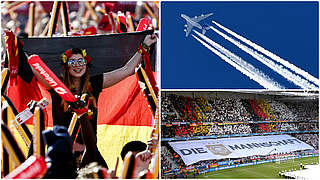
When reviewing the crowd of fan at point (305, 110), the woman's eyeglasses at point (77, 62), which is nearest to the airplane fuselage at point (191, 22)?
the woman's eyeglasses at point (77, 62)

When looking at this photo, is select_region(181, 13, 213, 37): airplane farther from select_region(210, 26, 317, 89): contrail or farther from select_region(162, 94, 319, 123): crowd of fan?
select_region(162, 94, 319, 123): crowd of fan

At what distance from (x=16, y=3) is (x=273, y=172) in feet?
37.0

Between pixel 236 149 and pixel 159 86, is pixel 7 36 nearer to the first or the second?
pixel 159 86

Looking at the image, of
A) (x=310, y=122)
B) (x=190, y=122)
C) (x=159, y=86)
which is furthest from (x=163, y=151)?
(x=310, y=122)

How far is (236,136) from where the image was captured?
14.9 m

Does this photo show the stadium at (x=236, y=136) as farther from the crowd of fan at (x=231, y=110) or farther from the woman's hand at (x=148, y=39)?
the woman's hand at (x=148, y=39)

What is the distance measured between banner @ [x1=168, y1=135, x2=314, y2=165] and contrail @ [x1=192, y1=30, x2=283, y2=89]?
5060 millimetres

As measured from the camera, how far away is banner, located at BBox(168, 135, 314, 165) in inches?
477

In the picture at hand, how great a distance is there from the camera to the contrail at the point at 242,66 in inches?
298

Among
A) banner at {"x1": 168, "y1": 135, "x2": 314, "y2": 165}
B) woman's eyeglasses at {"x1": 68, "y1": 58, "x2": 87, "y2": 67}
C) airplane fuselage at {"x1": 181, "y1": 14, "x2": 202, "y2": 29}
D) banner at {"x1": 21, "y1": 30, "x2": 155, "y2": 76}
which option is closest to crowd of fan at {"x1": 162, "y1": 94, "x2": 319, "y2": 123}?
banner at {"x1": 168, "y1": 135, "x2": 314, "y2": 165}

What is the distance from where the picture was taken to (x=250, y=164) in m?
13.4

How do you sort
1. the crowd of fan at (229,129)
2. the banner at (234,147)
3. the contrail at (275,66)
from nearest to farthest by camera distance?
the contrail at (275,66)
the banner at (234,147)
the crowd of fan at (229,129)

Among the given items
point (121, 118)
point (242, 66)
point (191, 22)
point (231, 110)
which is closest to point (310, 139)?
point (231, 110)

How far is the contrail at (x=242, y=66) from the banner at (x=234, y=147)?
5.06 metres
